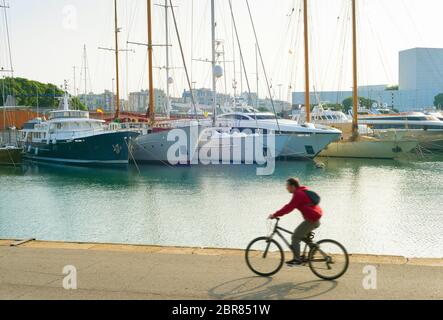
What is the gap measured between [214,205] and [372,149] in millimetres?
27074

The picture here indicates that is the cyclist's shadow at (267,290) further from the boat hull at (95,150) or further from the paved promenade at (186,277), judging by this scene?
the boat hull at (95,150)

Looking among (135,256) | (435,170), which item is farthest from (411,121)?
(135,256)

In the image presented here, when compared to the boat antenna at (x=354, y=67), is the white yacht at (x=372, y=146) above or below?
below

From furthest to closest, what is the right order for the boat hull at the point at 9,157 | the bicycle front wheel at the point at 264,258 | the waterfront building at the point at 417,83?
the waterfront building at the point at 417,83
the boat hull at the point at 9,157
the bicycle front wheel at the point at 264,258

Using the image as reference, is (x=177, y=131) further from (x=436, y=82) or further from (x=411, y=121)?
(x=436, y=82)

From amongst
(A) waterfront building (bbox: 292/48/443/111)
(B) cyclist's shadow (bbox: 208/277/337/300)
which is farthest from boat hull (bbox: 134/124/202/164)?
(A) waterfront building (bbox: 292/48/443/111)

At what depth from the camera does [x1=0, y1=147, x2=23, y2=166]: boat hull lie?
4719 centimetres

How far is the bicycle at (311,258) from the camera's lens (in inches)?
312

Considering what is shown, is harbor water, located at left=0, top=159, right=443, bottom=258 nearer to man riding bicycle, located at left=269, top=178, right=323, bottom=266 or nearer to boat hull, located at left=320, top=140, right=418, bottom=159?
boat hull, located at left=320, top=140, right=418, bottom=159

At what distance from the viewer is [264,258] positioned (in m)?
8.61

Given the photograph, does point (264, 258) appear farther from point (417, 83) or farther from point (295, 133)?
point (417, 83)

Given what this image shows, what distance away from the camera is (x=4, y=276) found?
8.04 m

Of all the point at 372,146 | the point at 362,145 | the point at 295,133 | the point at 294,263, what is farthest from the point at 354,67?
the point at 294,263

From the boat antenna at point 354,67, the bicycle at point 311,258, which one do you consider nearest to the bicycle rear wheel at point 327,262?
the bicycle at point 311,258
